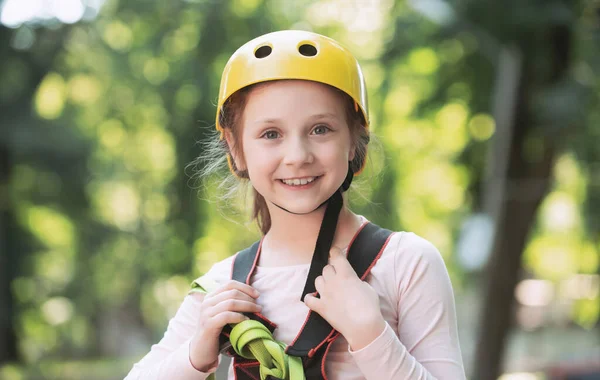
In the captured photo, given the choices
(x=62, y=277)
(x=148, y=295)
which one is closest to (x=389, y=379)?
(x=62, y=277)

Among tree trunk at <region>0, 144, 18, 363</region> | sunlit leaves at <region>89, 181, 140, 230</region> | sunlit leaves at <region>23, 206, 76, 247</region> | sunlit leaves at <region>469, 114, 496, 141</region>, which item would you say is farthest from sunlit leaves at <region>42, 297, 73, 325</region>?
sunlit leaves at <region>469, 114, 496, 141</region>

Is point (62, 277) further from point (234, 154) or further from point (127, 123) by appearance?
point (234, 154)

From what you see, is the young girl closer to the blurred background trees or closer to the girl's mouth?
the girl's mouth

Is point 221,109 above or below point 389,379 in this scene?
above

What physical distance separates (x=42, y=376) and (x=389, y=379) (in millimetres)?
14593

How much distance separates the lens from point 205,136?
3.37 m

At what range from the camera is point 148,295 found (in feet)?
59.6

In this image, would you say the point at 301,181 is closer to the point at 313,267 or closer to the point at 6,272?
the point at 313,267

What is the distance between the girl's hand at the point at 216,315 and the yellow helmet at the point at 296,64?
19.8 inches

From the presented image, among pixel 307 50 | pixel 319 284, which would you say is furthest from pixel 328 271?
pixel 307 50

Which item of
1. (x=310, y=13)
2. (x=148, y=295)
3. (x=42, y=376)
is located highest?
(x=310, y=13)

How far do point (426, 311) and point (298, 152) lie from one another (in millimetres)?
487

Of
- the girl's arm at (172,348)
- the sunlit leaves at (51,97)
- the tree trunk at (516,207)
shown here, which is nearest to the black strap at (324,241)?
the girl's arm at (172,348)

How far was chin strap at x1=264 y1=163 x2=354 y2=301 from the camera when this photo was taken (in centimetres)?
190
